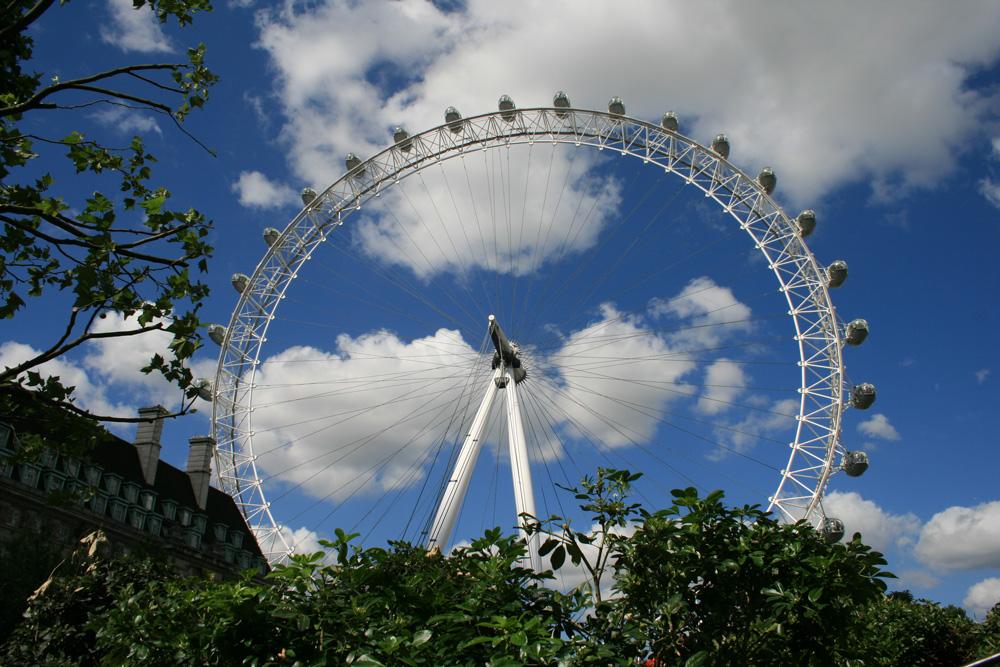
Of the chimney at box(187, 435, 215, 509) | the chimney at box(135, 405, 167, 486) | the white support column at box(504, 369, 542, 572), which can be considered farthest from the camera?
the chimney at box(187, 435, 215, 509)

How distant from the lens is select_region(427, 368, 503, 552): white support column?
93.5 feet

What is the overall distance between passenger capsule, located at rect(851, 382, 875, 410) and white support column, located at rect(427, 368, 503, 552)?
14807 mm

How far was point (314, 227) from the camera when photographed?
42.5m

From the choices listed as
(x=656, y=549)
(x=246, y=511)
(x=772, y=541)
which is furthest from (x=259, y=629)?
(x=246, y=511)

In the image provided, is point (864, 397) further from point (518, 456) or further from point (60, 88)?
point (60, 88)

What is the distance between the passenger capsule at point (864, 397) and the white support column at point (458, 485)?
1481 cm

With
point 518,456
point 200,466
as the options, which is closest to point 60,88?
point 518,456

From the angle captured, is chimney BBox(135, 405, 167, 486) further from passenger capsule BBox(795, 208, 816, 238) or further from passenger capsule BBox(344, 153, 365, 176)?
passenger capsule BBox(795, 208, 816, 238)

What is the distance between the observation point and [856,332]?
3462cm

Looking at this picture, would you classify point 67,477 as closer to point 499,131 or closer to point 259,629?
point 499,131

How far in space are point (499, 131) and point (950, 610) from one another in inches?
1099

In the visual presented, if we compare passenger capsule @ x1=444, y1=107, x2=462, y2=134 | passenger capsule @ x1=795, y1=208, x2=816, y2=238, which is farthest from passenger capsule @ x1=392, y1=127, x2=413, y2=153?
passenger capsule @ x1=795, y1=208, x2=816, y2=238

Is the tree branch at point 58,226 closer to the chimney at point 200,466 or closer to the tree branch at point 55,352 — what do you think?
the tree branch at point 55,352

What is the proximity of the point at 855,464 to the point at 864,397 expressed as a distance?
8.81 ft
